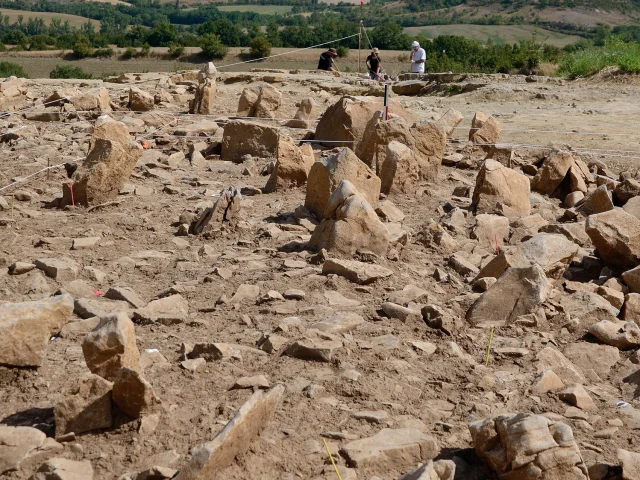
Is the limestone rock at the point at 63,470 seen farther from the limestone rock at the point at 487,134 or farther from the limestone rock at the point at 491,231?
the limestone rock at the point at 487,134

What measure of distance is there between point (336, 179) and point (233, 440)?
3.75 metres

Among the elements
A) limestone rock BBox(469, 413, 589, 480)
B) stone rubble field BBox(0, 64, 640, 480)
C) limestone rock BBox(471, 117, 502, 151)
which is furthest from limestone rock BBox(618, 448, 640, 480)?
limestone rock BBox(471, 117, 502, 151)

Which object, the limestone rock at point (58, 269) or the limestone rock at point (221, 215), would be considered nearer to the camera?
the limestone rock at point (58, 269)

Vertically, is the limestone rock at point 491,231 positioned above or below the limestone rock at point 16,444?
below

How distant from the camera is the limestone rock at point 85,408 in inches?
152

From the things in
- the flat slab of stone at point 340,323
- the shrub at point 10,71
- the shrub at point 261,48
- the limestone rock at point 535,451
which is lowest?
the shrub at point 261,48

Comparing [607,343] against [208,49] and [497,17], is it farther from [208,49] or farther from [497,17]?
[497,17]

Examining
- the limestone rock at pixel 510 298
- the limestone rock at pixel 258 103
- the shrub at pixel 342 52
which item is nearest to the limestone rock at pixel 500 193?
the limestone rock at pixel 510 298

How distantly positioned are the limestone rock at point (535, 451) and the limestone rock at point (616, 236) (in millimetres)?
3097

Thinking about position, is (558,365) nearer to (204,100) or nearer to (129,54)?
(204,100)

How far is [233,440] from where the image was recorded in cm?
361

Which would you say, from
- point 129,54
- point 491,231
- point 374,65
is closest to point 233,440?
point 491,231

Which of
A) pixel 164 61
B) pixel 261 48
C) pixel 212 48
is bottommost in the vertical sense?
pixel 164 61

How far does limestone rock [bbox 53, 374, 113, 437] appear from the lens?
152 inches
